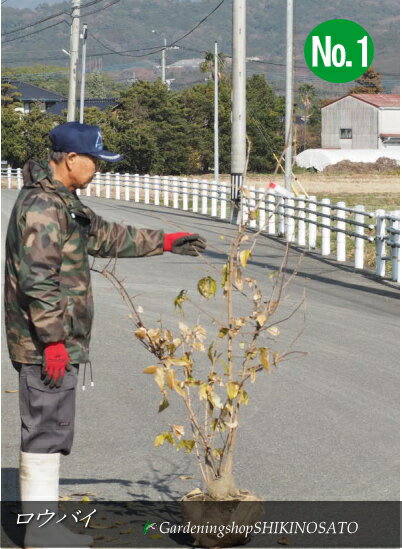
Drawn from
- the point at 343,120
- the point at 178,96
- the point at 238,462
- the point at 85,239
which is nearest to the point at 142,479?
the point at 238,462

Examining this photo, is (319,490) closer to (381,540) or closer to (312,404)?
(381,540)

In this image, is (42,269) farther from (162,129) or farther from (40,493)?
(162,129)

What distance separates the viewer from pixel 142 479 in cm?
721

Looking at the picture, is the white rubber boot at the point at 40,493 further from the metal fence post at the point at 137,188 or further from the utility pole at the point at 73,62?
the utility pole at the point at 73,62

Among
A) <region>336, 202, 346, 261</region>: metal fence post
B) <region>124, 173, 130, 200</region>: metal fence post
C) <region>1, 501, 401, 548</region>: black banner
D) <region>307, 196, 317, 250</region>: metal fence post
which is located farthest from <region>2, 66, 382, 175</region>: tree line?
<region>1, 501, 401, 548</region>: black banner

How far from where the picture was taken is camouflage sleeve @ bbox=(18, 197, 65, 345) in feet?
18.1

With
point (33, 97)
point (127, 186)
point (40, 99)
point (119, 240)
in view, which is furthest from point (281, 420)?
point (33, 97)

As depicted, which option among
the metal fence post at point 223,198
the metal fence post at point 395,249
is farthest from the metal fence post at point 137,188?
the metal fence post at point 395,249

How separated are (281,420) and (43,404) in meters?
3.60

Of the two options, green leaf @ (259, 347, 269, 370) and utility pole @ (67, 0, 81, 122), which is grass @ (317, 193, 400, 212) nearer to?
utility pole @ (67, 0, 81, 122)

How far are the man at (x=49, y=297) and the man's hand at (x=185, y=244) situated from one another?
23.0 inches

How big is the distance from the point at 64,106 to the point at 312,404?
356 feet

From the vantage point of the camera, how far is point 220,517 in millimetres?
5750

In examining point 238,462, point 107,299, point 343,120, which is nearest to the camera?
point 238,462
